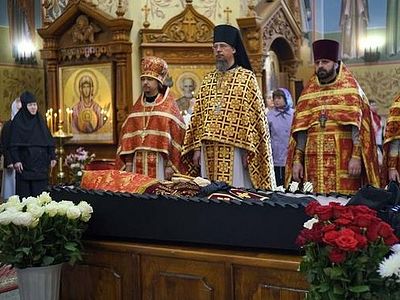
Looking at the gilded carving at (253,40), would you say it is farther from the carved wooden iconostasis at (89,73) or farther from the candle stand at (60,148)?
the candle stand at (60,148)

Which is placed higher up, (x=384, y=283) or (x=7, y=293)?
(x=384, y=283)

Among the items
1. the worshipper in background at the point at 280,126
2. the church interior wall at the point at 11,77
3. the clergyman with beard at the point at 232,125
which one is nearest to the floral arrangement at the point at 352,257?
the clergyman with beard at the point at 232,125

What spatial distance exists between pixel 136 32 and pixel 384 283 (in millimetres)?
7049

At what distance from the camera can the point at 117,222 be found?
3229mm

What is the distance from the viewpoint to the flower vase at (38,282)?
10.1 ft

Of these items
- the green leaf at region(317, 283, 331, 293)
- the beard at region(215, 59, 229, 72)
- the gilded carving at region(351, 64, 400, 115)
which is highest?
the gilded carving at region(351, 64, 400, 115)

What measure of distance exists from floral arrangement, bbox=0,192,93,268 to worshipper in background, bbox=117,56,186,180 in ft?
6.42

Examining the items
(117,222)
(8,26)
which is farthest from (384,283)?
(8,26)

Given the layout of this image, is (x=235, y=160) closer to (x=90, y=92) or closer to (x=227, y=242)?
(x=227, y=242)

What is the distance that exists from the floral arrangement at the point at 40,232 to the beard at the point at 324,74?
94.0 inches

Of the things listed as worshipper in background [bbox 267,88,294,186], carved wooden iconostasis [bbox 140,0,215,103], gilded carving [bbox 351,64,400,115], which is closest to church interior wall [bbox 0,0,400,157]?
gilded carving [bbox 351,64,400,115]

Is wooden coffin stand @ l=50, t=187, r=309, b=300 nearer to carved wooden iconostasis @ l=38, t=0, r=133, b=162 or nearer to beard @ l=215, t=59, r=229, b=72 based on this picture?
beard @ l=215, t=59, r=229, b=72

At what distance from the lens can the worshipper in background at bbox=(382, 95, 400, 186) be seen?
16.3 feet

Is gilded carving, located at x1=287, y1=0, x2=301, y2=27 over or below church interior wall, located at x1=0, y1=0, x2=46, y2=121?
over
